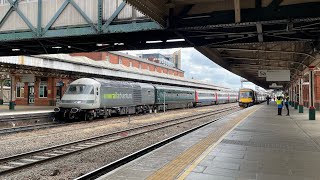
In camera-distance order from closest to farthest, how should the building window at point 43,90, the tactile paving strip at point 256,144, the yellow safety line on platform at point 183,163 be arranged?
the yellow safety line on platform at point 183,163
the tactile paving strip at point 256,144
the building window at point 43,90

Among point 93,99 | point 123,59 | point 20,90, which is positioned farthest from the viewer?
point 123,59

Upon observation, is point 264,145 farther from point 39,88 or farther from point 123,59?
point 123,59

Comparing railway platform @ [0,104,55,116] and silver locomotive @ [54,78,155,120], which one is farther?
railway platform @ [0,104,55,116]

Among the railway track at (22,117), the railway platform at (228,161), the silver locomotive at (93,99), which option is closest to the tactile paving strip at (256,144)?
the railway platform at (228,161)

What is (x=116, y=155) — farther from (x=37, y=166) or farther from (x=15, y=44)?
(x=15, y=44)

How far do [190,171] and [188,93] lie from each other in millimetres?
39730

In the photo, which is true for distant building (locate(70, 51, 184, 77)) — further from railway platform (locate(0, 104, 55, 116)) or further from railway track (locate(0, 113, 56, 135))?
railway track (locate(0, 113, 56, 135))

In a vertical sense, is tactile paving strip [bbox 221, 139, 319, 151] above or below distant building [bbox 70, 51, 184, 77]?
below

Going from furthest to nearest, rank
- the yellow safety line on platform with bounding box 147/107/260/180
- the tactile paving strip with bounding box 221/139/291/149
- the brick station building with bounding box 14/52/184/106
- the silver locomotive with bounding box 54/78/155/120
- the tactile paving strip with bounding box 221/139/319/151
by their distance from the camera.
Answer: the brick station building with bounding box 14/52/184/106, the silver locomotive with bounding box 54/78/155/120, the tactile paving strip with bounding box 221/139/291/149, the tactile paving strip with bounding box 221/139/319/151, the yellow safety line on platform with bounding box 147/107/260/180

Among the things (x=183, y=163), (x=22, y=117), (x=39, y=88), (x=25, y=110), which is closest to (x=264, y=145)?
(x=183, y=163)

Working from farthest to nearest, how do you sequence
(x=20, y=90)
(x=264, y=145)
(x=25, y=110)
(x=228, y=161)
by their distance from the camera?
(x=20, y=90)
(x=25, y=110)
(x=264, y=145)
(x=228, y=161)

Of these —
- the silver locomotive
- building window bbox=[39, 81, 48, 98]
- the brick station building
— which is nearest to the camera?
the silver locomotive

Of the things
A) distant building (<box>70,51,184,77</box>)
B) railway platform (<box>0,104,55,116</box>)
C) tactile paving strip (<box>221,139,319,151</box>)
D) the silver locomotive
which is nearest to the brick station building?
railway platform (<box>0,104,55,116</box>)

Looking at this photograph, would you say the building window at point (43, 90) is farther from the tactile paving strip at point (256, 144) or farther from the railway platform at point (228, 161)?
the tactile paving strip at point (256, 144)
